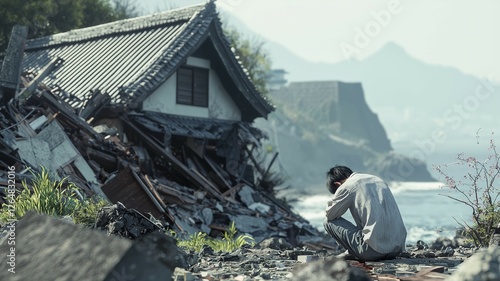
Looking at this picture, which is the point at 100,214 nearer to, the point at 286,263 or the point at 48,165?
the point at 286,263

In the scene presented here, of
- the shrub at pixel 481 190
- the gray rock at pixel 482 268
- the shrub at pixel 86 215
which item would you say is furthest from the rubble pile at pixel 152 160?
the gray rock at pixel 482 268

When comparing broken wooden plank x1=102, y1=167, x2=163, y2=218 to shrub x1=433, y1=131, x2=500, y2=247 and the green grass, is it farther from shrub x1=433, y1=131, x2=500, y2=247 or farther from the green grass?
shrub x1=433, y1=131, x2=500, y2=247

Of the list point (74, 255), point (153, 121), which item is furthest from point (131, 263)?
point (153, 121)

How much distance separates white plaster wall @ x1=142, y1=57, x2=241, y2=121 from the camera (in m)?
22.2

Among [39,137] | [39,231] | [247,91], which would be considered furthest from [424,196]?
[39,231]

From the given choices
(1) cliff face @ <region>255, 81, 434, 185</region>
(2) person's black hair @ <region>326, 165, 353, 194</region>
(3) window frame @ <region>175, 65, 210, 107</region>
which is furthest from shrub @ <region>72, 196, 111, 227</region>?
(1) cliff face @ <region>255, 81, 434, 185</region>

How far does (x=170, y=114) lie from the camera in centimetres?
2255

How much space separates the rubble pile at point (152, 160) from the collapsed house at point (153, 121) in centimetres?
3

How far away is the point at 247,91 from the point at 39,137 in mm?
9426

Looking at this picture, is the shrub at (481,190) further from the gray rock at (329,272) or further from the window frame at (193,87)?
the window frame at (193,87)

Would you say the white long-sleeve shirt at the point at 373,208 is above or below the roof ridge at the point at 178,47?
below

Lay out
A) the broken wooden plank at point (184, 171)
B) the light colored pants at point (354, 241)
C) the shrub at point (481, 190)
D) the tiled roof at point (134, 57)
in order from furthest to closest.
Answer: the tiled roof at point (134, 57), the broken wooden plank at point (184, 171), the shrub at point (481, 190), the light colored pants at point (354, 241)

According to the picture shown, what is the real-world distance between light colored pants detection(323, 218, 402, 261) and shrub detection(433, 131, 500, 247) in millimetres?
2296

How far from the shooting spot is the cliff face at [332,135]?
113 metres
